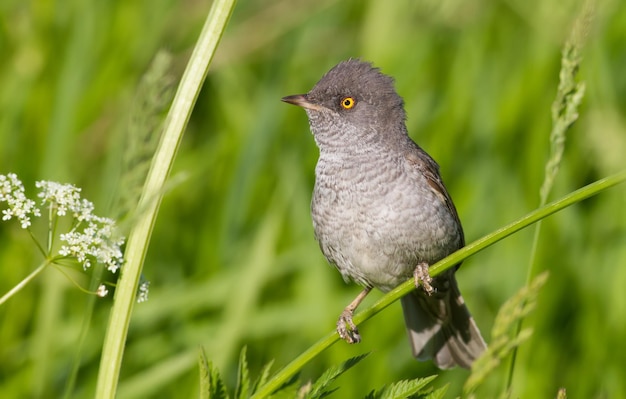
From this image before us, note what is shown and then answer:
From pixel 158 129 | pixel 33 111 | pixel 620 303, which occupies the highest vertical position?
pixel 33 111

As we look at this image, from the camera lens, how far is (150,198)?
1.90m

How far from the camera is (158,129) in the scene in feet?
6.58

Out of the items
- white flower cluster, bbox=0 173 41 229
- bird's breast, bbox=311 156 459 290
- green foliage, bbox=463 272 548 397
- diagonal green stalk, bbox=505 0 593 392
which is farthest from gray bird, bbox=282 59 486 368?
white flower cluster, bbox=0 173 41 229

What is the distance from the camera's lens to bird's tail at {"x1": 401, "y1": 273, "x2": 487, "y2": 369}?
3896mm

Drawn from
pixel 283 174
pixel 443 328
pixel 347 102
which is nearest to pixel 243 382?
pixel 347 102

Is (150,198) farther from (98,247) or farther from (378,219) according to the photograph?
(378,219)

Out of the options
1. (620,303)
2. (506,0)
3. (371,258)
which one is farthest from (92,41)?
(620,303)

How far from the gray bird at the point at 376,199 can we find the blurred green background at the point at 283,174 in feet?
1.29

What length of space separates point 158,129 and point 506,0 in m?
3.91

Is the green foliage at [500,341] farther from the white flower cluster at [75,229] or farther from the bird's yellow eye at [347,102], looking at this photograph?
the bird's yellow eye at [347,102]

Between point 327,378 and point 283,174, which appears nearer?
point 327,378

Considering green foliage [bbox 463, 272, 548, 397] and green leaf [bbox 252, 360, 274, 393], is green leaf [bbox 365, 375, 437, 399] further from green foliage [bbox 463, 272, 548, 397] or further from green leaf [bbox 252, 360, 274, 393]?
green leaf [bbox 252, 360, 274, 393]

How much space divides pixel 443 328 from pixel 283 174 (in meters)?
1.10

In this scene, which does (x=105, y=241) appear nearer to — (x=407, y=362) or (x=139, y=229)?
(x=139, y=229)
